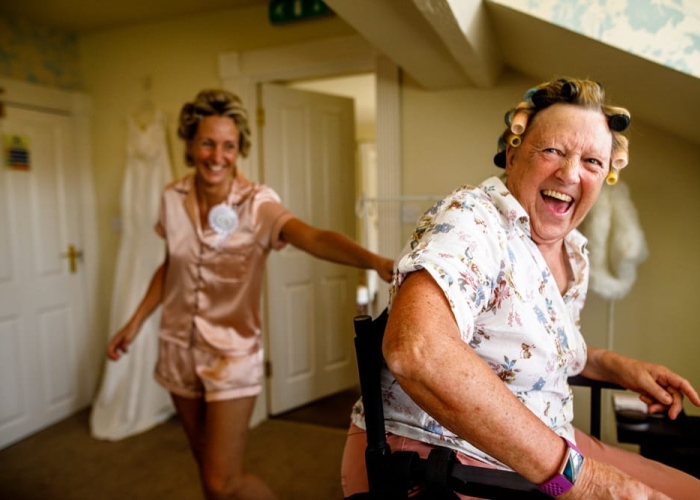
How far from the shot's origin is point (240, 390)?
168 cm

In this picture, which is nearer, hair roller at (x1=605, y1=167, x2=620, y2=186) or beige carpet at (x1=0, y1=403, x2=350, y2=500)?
hair roller at (x1=605, y1=167, x2=620, y2=186)

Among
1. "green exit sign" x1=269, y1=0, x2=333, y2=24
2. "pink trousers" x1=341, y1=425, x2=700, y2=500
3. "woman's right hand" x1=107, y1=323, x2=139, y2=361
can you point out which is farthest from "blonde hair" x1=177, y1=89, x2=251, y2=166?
"green exit sign" x1=269, y1=0, x2=333, y2=24

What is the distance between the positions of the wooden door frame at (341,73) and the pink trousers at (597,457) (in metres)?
1.67

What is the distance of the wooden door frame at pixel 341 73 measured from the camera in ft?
9.08

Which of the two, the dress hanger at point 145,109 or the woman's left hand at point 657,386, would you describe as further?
the dress hanger at point 145,109

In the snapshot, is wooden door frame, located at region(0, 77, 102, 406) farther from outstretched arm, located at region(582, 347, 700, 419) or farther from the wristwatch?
the wristwatch

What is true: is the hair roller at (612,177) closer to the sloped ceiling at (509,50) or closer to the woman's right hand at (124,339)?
the sloped ceiling at (509,50)

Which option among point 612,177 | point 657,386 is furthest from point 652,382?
point 612,177

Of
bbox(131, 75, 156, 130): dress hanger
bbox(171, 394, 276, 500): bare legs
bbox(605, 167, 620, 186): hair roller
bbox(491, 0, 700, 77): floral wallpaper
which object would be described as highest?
bbox(131, 75, 156, 130): dress hanger

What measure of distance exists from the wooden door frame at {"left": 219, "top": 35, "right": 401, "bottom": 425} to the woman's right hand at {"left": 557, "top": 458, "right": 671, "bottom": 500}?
206 centimetres

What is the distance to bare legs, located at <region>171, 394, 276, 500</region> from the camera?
1622mm

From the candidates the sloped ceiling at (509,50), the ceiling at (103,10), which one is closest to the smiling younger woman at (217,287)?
the sloped ceiling at (509,50)

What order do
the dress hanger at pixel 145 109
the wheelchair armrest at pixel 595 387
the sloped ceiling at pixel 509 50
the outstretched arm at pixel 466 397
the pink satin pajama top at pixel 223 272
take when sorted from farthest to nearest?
the dress hanger at pixel 145 109
the pink satin pajama top at pixel 223 272
the sloped ceiling at pixel 509 50
the wheelchair armrest at pixel 595 387
the outstretched arm at pixel 466 397

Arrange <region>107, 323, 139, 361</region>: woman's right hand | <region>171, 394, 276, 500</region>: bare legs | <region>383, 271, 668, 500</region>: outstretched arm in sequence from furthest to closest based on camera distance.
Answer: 1. <region>107, 323, 139, 361</region>: woman's right hand
2. <region>171, 394, 276, 500</region>: bare legs
3. <region>383, 271, 668, 500</region>: outstretched arm
